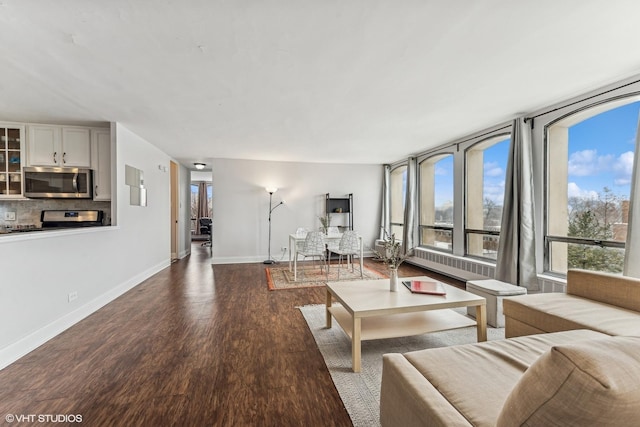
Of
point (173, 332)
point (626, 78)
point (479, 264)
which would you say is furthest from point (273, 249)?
point (626, 78)

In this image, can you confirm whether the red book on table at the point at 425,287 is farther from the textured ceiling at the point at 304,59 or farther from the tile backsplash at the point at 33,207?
the tile backsplash at the point at 33,207

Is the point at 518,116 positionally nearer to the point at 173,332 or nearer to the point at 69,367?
the point at 173,332

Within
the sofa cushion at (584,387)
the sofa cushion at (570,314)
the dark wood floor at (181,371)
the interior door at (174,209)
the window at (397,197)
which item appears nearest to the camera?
the sofa cushion at (584,387)

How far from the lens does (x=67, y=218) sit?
3.88 metres

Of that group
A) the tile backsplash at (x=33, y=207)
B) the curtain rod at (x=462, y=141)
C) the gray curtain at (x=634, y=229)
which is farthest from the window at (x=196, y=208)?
the gray curtain at (x=634, y=229)

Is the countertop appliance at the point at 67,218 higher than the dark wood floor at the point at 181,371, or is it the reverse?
the countertop appliance at the point at 67,218

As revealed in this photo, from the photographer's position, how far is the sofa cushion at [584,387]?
0.60 m

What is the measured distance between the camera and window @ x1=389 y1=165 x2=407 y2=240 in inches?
272

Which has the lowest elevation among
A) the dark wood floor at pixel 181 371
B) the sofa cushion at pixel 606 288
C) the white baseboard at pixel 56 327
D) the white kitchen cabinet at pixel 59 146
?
the dark wood floor at pixel 181 371

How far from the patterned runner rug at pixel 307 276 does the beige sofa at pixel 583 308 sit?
276 cm

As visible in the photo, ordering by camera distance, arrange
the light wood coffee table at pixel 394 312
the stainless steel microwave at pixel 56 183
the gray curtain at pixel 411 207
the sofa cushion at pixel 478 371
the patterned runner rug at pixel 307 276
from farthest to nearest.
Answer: the gray curtain at pixel 411 207, the patterned runner rug at pixel 307 276, the stainless steel microwave at pixel 56 183, the light wood coffee table at pixel 394 312, the sofa cushion at pixel 478 371

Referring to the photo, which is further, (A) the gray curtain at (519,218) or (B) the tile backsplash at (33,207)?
(B) the tile backsplash at (33,207)

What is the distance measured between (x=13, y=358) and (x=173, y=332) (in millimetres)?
1144

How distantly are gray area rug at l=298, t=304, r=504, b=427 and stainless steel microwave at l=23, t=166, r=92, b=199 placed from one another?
11.7 feet
